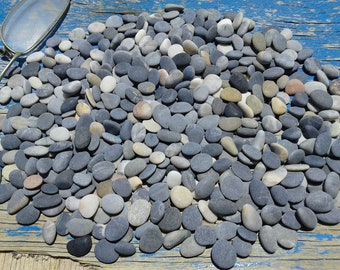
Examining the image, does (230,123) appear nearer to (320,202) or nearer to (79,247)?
(320,202)

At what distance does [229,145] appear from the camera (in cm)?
84

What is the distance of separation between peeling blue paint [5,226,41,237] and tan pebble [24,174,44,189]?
0.08 m

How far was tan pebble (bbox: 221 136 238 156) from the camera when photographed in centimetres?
84

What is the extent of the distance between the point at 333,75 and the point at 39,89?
0.66 metres

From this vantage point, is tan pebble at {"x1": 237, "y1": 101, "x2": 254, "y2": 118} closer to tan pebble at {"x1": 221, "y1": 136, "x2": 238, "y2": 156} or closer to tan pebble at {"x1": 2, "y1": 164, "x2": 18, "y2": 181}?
tan pebble at {"x1": 221, "y1": 136, "x2": 238, "y2": 156}

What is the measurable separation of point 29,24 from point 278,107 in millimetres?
655

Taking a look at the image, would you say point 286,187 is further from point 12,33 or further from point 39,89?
point 12,33

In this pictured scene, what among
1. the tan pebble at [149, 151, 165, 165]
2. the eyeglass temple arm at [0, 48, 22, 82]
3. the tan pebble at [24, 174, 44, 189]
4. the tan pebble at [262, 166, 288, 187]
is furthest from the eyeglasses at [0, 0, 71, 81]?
the tan pebble at [262, 166, 288, 187]

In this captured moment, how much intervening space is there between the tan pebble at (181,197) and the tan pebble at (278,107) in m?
0.27

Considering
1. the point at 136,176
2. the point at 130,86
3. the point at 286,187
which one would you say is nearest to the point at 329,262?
the point at 286,187

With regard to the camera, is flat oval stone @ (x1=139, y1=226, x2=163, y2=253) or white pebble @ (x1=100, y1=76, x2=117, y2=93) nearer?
flat oval stone @ (x1=139, y1=226, x2=163, y2=253)

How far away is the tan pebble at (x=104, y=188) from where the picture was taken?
812mm

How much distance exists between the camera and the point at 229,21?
1.03 metres

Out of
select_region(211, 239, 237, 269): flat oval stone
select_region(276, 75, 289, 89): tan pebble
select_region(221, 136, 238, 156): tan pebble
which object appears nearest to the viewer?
select_region(211, 239, 237, 269): flat oval stone
